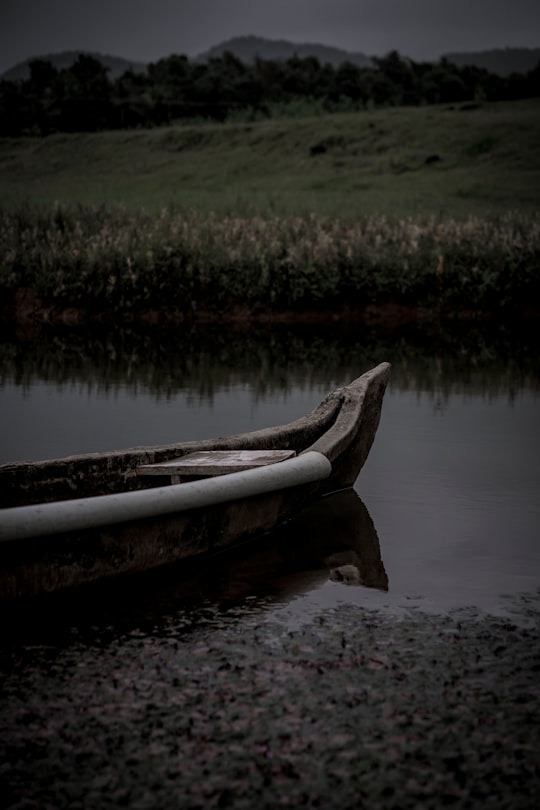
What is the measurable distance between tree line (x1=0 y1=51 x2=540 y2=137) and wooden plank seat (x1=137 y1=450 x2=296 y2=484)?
1871 inches

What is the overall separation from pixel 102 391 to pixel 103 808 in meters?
10.6

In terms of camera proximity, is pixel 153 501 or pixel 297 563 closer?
pixel 153 501

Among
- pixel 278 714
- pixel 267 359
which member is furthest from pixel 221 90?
pixel 278 714

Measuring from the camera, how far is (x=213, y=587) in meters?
6.40

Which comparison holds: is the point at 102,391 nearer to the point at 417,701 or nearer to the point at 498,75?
the point at 417,701

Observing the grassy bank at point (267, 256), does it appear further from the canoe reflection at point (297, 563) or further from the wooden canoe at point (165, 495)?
the canoe reflection at point (297, 563)

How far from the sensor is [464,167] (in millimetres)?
41000

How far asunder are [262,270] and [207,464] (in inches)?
595

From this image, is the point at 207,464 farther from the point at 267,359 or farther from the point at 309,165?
the point at 309,165

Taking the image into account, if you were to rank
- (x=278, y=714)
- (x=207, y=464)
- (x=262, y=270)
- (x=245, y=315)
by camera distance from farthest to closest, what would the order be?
(x=245, y=315), (x=262, y=270), (x=207, y=464), (x=278, y=714)

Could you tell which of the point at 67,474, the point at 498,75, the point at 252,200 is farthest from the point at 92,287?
the point at 498,75

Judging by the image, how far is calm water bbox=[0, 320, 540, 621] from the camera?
6719 mm

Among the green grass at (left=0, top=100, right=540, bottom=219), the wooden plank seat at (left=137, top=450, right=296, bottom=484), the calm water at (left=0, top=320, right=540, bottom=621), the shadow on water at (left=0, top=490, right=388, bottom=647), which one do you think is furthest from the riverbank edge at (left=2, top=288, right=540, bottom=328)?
the wooden plank seat at (left=137, top=450, right=296, bottom=484)

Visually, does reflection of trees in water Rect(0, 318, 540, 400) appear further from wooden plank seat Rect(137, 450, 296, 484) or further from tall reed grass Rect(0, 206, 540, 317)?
wooden plank seat Rect(137, 450, 296, 484)
